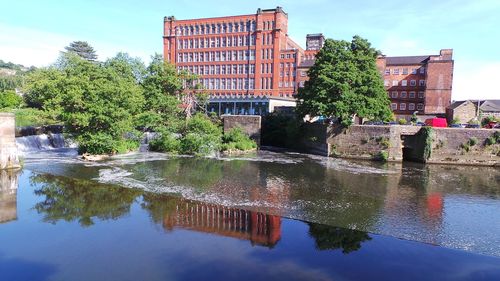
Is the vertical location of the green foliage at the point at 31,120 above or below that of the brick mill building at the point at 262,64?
below

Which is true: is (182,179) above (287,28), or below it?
below

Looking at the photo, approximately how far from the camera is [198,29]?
91.0 metres

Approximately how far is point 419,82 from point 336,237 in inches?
2721

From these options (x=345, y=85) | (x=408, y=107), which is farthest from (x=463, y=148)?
(x=408, y=107)

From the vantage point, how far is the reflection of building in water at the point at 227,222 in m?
14.6

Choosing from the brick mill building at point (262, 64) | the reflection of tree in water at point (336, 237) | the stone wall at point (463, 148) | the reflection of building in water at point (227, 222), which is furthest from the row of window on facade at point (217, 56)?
the reflection of tree in water at point (336, 237)

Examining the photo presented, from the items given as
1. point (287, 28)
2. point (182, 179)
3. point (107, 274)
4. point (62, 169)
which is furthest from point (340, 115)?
point (287, 28)

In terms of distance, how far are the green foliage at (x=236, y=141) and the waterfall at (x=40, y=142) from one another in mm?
16902

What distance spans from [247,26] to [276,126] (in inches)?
1664

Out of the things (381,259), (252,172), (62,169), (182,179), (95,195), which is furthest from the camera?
(252,172)

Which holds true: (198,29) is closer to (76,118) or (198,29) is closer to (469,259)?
(76,118)

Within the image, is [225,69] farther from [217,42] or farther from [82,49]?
[82,49]

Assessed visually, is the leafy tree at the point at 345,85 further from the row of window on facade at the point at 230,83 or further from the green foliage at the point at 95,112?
the row of window on facade at the point at 230,83

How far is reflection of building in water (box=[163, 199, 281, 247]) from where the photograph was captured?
1457 centimetres
